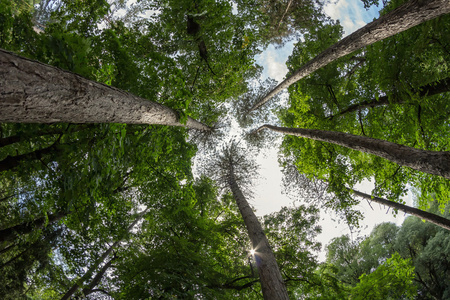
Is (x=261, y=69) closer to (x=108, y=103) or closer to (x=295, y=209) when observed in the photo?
(x=295, y=209)

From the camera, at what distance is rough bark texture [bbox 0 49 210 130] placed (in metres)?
1.24

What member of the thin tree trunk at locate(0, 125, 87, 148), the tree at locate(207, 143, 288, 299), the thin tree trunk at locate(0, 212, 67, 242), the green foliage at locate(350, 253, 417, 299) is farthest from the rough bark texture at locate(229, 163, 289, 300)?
the thin tree trunk at locate(0, 212, 67, 242)

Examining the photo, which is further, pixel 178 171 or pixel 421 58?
pixel 178 171

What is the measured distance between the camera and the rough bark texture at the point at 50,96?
1.24 metres

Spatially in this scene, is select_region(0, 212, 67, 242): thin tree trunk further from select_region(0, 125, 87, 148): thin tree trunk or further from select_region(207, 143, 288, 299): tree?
select_region(207, 143, 288, 299): tree

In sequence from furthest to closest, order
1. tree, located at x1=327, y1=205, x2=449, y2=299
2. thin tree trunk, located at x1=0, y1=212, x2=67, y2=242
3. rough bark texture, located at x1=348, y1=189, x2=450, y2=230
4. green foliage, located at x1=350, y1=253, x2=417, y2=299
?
tree, located at x1=327, y1=205, x2=449, y2=299
rough bark texture, located at x1=348, y1=189, x2=450, y2=230
green foliage, located at x1=350, y1=253, x2=417, y2=299
thin tree trunk, located at x1=0, y1=212, x2=67, y2=242

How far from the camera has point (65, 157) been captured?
3.41 metres

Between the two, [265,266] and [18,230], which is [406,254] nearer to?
[265,266]

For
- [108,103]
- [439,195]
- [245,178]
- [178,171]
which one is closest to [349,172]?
[439,195]

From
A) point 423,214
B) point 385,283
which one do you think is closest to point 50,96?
point 385,283

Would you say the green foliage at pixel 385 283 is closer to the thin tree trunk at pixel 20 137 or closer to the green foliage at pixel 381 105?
the green foliage at pixel 381 105

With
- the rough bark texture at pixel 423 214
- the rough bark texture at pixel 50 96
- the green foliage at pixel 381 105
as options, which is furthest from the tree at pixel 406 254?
the rough bark texture at pixel 50 96

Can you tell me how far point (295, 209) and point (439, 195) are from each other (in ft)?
15.7

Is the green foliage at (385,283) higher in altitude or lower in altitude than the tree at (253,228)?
lower
